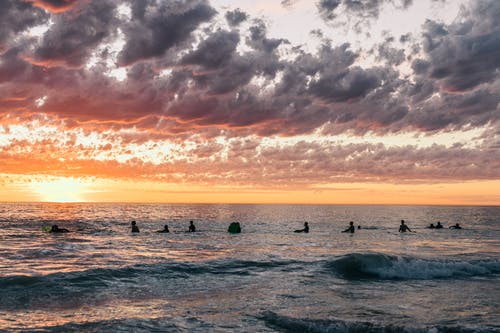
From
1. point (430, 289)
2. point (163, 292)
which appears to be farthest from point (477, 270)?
point (163, 292)

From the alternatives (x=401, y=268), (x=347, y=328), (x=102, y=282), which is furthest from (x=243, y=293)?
(x=401, y=268)

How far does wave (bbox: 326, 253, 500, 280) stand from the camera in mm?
23922

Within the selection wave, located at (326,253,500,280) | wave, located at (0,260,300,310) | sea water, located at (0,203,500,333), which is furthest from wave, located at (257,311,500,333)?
wave, located at (326,253,500,280)

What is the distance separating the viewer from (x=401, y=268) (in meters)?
25.0

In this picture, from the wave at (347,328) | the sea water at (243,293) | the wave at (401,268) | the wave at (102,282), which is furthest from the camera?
the wave at (401,268)

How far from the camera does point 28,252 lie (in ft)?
107

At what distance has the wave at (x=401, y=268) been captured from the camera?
23922 mm

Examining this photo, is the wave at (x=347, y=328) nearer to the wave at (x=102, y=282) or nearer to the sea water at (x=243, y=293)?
the sea water at (x=243, y=293)

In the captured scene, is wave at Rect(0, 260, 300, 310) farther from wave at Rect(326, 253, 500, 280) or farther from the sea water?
wave at Rect(326, 253, 500, 280)

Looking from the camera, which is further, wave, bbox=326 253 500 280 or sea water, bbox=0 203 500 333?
wave, bbox=326 253 500 280

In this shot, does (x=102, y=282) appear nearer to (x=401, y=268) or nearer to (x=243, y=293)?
(x=243, y=293)

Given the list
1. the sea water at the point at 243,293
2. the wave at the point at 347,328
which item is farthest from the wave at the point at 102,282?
the wave at the point at 347,328

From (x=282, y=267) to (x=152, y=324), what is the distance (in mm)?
14319

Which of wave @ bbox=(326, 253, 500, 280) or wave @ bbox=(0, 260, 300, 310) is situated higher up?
wave @ bbox=(326, 253, 500, 280)
